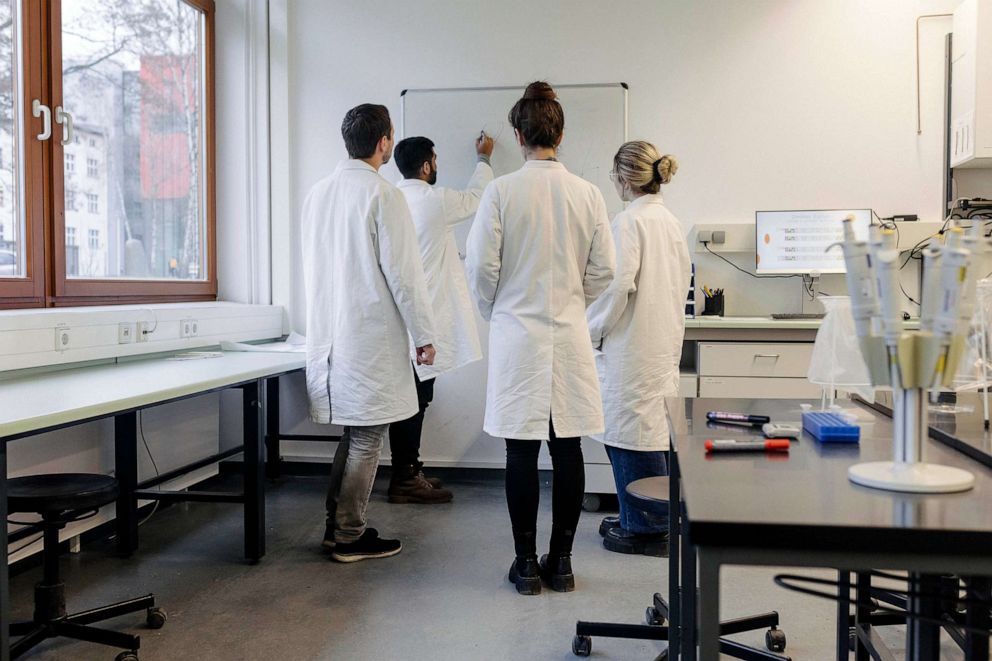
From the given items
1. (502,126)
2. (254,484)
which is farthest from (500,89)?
(254,484)

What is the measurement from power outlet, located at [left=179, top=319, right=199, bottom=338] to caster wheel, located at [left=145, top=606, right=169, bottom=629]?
1.24 meters

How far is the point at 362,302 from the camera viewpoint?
2.79m

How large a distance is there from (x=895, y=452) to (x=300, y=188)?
12.1ft

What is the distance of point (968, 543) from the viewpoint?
2.94ft

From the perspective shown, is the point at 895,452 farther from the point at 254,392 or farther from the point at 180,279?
the point at 180,279

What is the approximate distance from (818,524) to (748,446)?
41cm

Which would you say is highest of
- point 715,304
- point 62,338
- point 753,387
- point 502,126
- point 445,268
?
point 502,126

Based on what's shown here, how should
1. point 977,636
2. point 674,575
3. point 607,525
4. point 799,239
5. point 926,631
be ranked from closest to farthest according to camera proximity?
point 926,631 < point 977,636 < point 674,575 < point 607,525 < point 799,239

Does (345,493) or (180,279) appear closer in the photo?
(345,493)

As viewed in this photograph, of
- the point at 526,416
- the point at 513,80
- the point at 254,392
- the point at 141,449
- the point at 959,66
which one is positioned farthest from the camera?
the point at 513,80

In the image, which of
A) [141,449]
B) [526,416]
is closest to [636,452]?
[526,416]

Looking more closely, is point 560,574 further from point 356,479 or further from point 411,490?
point 411,490

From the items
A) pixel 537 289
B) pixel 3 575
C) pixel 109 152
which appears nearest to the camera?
pixel 3 575

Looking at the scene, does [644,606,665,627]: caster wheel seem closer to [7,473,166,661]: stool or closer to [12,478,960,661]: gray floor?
[12,478,960,661]: gray floor
